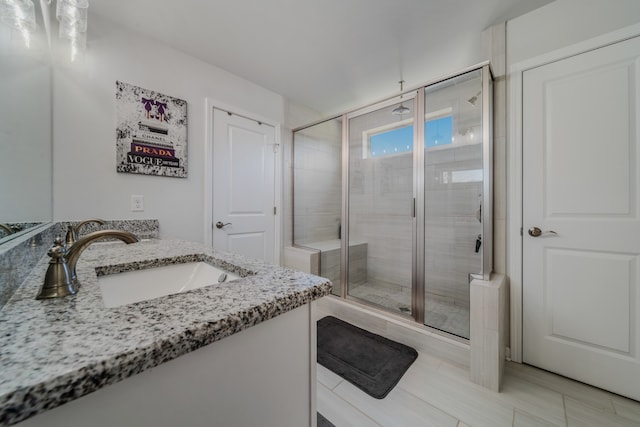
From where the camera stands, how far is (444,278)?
2230 millimetres

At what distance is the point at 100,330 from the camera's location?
0.41m

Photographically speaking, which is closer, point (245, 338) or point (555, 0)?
point (245, 338)

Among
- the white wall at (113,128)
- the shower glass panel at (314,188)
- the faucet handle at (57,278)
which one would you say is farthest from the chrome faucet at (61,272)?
the shower glass panel at (314,188)

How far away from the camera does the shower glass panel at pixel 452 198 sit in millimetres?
1864

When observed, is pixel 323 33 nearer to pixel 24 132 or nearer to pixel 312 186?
pixel 312 186

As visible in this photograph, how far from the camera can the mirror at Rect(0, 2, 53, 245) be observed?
2.97ft

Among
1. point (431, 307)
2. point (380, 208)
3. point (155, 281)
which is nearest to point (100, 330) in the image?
point (155, 281)

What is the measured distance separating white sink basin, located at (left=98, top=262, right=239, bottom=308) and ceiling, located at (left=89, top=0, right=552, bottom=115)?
175cm

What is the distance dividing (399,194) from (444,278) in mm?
921

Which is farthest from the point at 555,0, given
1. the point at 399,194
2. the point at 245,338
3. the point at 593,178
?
the point at 245,338

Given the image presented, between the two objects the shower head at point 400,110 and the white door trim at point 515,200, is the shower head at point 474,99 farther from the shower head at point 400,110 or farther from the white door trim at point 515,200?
the shower head at point 400,110

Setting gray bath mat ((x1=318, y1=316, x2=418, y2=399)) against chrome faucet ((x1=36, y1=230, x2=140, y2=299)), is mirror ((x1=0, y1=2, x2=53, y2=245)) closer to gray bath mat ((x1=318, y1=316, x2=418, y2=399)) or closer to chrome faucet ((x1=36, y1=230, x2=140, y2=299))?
chrome faucet ((x1=36, y1=230, x2=140, y2=299))

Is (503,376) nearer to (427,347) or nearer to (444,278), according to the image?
(427,347)

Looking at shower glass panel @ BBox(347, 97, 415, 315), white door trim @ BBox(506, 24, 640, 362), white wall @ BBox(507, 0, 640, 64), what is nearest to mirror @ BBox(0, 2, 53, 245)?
shower glass panel @ BBox(347, 97, 415, 315)
